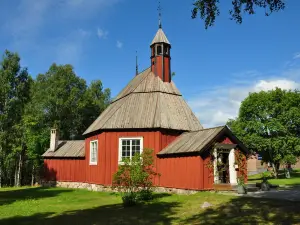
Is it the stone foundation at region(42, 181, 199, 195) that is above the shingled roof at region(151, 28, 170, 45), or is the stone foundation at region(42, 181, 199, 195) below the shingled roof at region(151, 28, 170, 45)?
below

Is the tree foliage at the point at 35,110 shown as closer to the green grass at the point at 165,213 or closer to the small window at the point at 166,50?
the small window at the point at 166,50

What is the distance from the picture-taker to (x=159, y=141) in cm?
2014

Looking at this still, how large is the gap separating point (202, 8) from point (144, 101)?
1396 centimetres

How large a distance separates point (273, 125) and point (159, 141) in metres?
20.0

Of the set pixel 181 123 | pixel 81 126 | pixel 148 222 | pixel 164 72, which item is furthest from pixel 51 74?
pixel 148 222

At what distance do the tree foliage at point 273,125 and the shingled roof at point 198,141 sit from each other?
18.0 m

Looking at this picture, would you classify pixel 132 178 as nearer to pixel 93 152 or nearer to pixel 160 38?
pixel 93 152

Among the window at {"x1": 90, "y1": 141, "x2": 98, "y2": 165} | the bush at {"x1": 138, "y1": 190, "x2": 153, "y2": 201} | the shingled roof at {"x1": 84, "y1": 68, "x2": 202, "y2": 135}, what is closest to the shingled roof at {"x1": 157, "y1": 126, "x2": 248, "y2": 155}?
the shingled roof at {"x1": 84, "y1": 68, "x2": 202, "y2": 135}

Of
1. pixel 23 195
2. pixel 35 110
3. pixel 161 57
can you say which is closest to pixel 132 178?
pixel 23 195

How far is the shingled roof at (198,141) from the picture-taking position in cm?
1667

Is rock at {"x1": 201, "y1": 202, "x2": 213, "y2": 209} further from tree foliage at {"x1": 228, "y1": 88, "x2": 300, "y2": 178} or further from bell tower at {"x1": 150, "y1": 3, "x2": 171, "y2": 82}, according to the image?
Result: tree foliage at {"x1": 228, "y1": 88, "x2": 300, "y2": 178}

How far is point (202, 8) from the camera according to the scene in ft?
28.2

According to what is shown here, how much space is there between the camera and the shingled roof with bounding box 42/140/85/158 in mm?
26452

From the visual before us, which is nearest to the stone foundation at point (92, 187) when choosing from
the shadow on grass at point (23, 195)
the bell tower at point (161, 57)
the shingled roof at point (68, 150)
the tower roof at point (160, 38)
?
the shadow on grass at point (23, 195)
